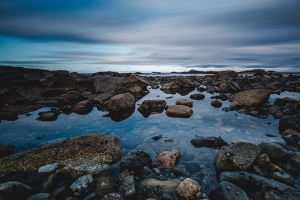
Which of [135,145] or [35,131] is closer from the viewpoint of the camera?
[135,145]

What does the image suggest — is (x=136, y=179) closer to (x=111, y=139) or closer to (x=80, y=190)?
(x=80, y=190)

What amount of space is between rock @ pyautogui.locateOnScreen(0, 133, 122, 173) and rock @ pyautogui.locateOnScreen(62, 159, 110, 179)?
0.41 meters

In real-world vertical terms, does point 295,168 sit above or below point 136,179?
above

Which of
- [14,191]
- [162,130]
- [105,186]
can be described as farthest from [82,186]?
[162,130]

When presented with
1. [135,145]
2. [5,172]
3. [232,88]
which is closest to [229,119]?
[135,145]

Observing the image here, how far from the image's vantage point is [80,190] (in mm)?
3098

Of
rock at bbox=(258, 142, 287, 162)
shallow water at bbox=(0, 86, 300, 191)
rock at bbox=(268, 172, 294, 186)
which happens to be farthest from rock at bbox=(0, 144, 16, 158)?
rock at bbox=(258, 142, 287, 162)

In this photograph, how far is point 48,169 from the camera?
12.5 ft

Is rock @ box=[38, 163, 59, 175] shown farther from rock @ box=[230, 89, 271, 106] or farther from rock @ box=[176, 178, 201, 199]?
rock @ box=[230, 89, 271, 106]

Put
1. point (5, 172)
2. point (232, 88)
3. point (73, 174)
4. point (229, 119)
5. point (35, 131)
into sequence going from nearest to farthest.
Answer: point (73, 174) < point (5, 172) < point (35, 131) < point (229, 119) < point (232, 88)

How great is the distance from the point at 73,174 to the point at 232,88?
1555 cm

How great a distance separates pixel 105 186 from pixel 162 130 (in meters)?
3.47

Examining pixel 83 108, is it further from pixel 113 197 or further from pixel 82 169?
pixel 113 197

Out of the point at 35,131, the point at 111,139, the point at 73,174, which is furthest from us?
the point at 35,131
